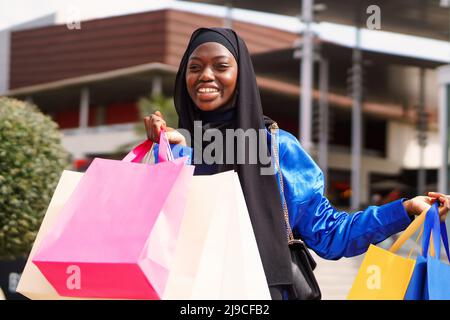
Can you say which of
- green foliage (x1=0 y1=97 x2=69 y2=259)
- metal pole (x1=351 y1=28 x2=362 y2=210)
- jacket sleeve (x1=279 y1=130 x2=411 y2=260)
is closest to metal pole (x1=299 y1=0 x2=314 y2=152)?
metal pole (x1=351 y1=28 x2=362 y2=210)

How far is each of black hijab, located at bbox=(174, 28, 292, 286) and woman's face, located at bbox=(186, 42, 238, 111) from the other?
0.06 ft

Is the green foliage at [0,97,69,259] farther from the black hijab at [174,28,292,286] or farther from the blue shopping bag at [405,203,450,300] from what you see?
the blue shopping bag at [405,203,450,300]

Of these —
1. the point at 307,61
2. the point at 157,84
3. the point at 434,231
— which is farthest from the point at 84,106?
the point at 434,231

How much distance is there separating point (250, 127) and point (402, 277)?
0.53 meters

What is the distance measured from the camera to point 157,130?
164cm

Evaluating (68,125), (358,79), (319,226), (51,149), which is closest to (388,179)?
(358,79)

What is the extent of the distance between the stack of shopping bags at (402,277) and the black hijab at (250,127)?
0.20m

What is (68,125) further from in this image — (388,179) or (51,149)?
(51,149)

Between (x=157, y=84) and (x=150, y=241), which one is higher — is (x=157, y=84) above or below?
above

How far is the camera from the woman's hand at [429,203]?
161 centimetres

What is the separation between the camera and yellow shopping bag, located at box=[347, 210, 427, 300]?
143 cm

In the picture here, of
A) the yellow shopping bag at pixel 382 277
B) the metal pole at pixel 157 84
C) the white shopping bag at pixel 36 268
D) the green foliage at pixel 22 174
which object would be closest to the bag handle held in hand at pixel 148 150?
the white shopping bag at pixel 36 268

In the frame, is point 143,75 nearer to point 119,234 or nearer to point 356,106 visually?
point 356,106

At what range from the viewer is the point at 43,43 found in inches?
1148
